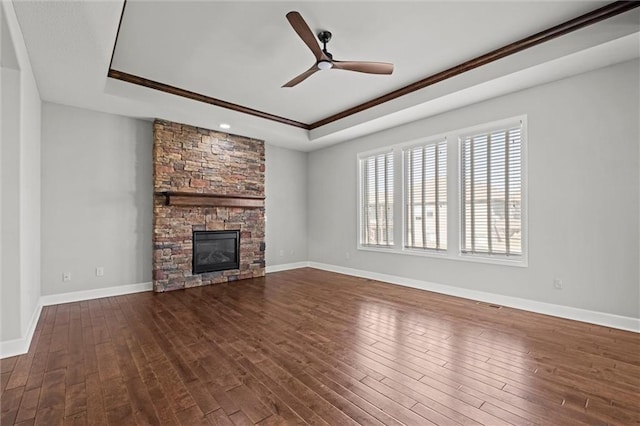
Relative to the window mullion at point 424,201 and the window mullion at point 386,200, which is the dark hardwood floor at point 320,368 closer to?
the window mullion at point 424,201

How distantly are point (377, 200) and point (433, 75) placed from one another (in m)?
2.52

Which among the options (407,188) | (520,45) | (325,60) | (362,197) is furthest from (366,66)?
(362,197)

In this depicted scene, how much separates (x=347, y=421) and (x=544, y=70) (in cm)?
409

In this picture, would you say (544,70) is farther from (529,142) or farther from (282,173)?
(282,173)

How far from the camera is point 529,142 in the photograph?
3.96 m

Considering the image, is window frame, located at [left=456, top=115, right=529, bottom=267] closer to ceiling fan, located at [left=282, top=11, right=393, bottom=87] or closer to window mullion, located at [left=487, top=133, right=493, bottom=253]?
window mullion, located at [left=487, top=133, right=493, bottom=253]

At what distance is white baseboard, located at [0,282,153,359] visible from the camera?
2.69 meters

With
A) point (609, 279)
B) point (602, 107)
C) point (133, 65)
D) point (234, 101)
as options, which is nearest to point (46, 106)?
point (133, 65)

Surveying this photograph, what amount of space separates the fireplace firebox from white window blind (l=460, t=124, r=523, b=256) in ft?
13.6

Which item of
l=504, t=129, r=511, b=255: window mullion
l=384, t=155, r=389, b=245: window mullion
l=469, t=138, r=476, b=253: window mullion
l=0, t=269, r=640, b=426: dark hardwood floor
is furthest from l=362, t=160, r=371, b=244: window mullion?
l=504, t=129, r=511, b=255: window mullion

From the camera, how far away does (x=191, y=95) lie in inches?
186

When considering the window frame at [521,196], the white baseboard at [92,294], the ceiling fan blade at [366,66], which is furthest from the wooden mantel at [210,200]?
the window frame at [521,196]

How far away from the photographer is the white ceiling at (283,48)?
2.78m

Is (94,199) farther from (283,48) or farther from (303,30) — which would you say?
(303,30)
